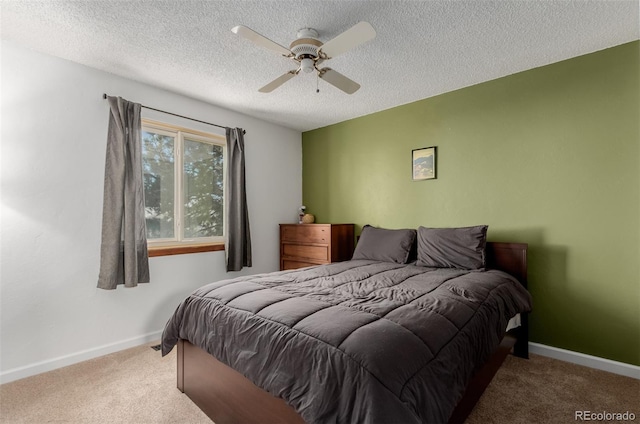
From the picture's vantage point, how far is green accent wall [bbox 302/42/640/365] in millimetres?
2295

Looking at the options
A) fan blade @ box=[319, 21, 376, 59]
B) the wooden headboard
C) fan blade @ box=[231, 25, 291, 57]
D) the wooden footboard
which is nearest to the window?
the wooden footboard

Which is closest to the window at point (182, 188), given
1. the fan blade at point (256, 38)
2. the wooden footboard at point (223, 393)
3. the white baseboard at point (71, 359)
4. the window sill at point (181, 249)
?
the window sill at point (181, 249)

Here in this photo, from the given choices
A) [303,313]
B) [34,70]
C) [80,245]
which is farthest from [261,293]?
[34,70]

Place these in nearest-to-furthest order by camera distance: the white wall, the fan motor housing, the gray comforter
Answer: the gray comforter < the fan motor housing < the white wall

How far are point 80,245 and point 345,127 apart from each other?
314 centimetres

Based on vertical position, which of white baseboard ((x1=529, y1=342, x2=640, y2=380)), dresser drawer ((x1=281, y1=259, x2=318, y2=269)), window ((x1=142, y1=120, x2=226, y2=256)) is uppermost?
window ((x1=142, y1=120, x2=226, y2=256))

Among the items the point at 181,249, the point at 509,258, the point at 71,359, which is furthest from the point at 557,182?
the point at 71,359

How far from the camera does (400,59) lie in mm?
2477

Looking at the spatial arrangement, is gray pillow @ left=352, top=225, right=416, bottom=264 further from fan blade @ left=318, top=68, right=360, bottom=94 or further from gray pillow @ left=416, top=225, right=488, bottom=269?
fan blade @ left=318, top=68, right=360, bottom=94

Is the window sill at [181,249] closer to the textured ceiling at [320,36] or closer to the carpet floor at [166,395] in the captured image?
the carpet floor at [166,395]

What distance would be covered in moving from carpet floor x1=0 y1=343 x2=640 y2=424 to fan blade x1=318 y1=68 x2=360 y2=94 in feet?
7.43

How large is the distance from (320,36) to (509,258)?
2369 mm

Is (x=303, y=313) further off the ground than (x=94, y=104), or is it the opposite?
(x=94, y=104)

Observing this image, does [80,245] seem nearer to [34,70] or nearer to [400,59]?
[34,70]
